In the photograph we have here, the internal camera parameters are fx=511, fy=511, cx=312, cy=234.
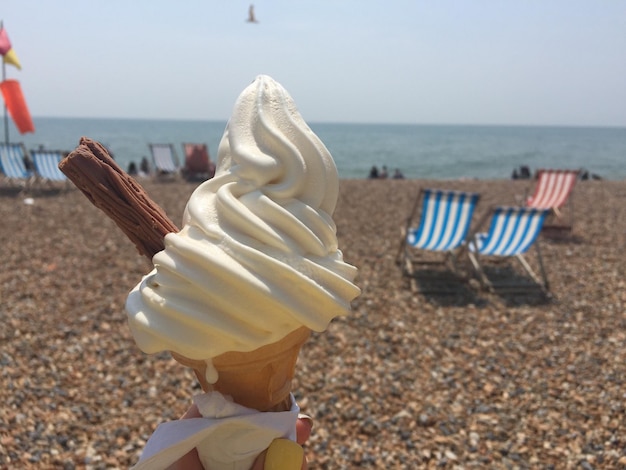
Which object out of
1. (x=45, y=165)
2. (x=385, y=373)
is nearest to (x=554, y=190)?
(x=385, y=373)

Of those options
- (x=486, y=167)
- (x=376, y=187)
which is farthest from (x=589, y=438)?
(x=486, y=167)

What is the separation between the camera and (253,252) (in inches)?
54.4

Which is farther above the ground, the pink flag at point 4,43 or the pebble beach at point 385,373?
the pink flag at point 4,43

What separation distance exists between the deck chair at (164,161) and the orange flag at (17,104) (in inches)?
179

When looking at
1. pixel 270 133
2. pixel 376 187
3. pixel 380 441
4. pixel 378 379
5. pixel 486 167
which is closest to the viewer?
pixel 270 133

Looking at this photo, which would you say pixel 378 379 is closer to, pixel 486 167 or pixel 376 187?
pixel 376 187

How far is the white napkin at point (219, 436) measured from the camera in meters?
1.47

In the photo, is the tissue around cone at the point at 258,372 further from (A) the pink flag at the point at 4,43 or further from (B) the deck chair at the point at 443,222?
(A) the pink flag at the point at 4,43

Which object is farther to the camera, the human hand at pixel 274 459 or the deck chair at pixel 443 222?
the deck chair at pixel 443 222

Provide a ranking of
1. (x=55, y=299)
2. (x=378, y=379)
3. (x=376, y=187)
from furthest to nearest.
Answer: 1. (x=376, y=187)
2. (x=55, y=299)
3. (x=378, y=379)

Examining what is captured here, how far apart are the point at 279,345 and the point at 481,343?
3846 mm

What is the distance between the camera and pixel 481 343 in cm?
485

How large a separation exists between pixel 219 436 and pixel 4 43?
13983 mm

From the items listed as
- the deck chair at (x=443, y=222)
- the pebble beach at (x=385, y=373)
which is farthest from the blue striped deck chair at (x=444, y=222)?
the pebble beach at (x=385, y=373)
